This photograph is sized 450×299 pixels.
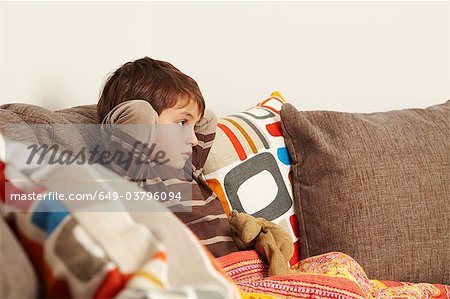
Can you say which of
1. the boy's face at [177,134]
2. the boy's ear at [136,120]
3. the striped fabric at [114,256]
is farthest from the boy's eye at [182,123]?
the striped fabric at [114,256]

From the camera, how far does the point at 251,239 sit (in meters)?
1.52

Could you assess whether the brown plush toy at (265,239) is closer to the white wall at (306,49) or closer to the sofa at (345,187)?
the sofa at (345,187)

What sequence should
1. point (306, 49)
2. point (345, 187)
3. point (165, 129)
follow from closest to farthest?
point (165, 129) < point (345, 187) < point (306, 49)

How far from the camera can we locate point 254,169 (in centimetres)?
173

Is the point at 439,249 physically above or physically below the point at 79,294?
below

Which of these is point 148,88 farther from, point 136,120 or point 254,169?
point 254,169

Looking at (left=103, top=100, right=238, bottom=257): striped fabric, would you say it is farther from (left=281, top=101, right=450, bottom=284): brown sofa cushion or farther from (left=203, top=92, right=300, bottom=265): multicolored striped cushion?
(left=281, top=101, right=450, bottom=284): brown sofa cushion

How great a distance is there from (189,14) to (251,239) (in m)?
1.06

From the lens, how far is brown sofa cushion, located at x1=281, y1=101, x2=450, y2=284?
1727 millimetres

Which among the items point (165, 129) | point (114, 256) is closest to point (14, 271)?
point (114, 256)

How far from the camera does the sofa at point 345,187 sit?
67.5 inches

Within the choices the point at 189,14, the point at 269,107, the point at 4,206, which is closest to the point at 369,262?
the point at 269,107

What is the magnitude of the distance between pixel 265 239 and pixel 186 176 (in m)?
0.23

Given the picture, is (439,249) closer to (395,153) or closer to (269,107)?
(395,153)
